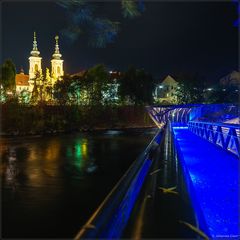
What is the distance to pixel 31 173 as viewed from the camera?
10.3 m

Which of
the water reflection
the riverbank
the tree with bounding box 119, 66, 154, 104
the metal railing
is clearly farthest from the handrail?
the tree with bounding box 119, 66, 154, 104

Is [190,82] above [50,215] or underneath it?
above

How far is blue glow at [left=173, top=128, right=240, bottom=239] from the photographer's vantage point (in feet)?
12.0

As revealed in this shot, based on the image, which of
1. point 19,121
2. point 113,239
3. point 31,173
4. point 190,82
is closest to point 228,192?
point 113,239

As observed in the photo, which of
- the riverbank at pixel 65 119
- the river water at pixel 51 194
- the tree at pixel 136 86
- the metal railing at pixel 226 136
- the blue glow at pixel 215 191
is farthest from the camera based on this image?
the tree at pixel 136 86

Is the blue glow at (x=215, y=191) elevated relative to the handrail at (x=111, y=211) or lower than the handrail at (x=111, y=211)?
lower

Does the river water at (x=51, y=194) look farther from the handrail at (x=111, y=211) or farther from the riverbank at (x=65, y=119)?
the riverbank at (x=65, y=119)

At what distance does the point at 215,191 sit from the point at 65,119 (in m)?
39.6

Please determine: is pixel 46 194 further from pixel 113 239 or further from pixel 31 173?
pixel 113 239

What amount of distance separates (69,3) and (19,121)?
36.9m

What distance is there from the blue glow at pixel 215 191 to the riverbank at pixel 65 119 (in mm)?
28303

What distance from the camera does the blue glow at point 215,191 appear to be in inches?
144

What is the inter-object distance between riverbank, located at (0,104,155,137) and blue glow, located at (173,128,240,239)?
28303mm

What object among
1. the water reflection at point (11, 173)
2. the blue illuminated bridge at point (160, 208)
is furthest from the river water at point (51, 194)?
the blue illuminated bridge at point (160, 208)
